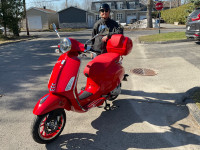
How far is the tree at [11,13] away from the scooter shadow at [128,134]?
67.0 ft

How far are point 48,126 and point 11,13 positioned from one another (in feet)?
70.3

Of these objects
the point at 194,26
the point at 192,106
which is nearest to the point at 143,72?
the point at 192,106

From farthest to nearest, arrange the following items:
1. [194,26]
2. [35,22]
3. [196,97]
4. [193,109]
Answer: [35,22] → [194,26] → [196,97] → [193,109]

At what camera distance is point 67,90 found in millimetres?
2791

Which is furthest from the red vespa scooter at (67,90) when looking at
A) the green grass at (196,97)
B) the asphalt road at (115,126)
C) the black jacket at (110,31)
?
the green grass at (196,97)

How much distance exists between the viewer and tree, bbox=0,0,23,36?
1983 centimetres

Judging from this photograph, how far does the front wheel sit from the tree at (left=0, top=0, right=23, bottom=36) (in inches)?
810

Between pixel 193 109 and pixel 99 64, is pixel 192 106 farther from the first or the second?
pixel 99 64

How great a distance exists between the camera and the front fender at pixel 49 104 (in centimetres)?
261

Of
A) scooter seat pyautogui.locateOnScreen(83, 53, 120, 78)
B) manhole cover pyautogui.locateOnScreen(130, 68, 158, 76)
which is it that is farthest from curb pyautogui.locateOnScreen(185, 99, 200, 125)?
manhole cover pyautogui.locateOnScreen(130, 68, 158, 76)

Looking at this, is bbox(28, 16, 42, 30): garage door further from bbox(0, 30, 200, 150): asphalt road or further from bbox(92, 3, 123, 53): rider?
Answer: bbox(92, 3, 123, 53): rider

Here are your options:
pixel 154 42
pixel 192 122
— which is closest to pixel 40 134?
pixel 192 122

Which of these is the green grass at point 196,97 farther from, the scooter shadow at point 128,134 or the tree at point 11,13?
the tree at point 11,13

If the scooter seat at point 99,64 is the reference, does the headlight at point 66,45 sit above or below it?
above
